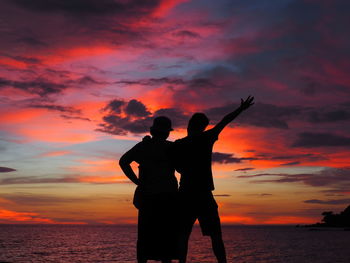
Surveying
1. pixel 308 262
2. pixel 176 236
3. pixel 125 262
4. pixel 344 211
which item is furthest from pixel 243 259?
pixel 344 211

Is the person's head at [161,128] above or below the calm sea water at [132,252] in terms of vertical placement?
above

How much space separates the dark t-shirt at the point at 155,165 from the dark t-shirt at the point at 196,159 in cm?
15

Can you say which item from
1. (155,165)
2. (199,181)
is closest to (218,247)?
(199,181)

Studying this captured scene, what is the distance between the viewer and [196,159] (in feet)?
18.9

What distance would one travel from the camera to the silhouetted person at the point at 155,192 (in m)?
5.80

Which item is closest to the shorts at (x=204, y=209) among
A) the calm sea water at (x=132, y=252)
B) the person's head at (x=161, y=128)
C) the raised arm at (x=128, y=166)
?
the raised arm at (x=128, y=166)

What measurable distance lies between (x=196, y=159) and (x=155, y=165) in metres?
0.59

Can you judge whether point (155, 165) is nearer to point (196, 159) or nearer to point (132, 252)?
point (196, 159)

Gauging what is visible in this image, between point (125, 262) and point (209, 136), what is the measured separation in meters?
49.6

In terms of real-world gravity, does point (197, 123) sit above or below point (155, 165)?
above

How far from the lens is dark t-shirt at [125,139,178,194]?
579 centimetres

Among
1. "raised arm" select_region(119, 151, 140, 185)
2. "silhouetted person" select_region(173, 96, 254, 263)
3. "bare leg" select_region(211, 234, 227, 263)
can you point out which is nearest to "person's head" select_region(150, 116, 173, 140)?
"silhouetted person" select_region(173, 96, 254, 263)

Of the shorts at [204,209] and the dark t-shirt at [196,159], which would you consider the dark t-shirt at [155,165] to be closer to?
the dark t-shirt at [196,159]

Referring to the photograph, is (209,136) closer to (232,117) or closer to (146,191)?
(232,117)
